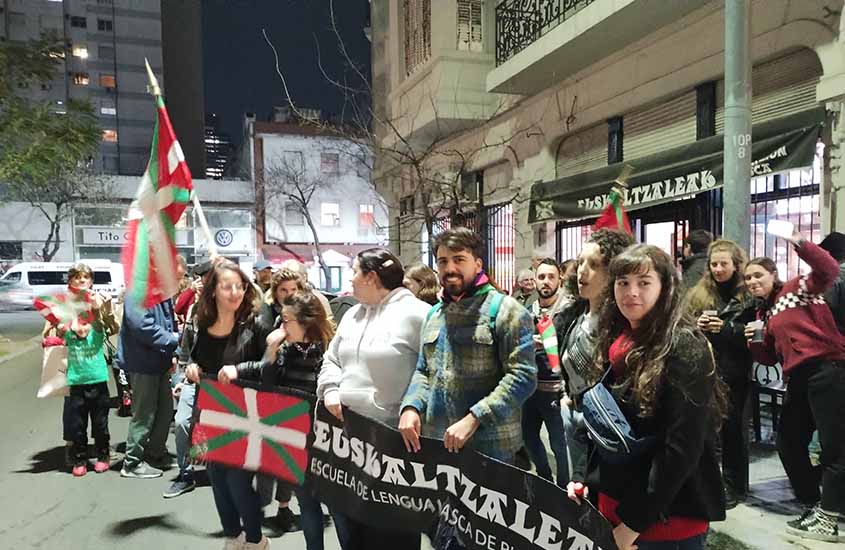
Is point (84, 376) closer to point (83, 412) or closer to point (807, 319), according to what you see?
point (83, 412)

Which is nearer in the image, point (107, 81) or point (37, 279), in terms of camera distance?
point (37, 279)

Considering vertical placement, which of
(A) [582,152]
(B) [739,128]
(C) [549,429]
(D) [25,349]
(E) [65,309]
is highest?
(A) [582,152]

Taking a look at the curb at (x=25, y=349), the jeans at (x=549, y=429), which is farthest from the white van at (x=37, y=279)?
the jeans at (x=549, y=429)

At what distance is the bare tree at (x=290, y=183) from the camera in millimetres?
41156

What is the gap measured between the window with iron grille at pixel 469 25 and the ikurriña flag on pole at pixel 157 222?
29.9 ft

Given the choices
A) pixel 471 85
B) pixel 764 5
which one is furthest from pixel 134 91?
pixel 764 5

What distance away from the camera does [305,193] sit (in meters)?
41.5

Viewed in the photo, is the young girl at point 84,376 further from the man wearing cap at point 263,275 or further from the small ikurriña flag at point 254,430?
the small ikurriña flag at point 254,430

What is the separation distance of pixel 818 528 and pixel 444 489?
8.91 ft

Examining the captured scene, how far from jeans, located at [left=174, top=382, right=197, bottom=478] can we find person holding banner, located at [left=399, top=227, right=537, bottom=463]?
256 centimetres

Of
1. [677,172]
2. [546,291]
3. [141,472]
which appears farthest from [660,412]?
[677,172]

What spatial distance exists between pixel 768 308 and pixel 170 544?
4.72m

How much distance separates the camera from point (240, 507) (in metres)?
3.70

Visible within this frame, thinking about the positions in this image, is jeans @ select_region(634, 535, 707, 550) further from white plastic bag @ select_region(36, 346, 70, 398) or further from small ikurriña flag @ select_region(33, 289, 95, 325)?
white plastic bag @ select_region(36, 346, 70, 398)
